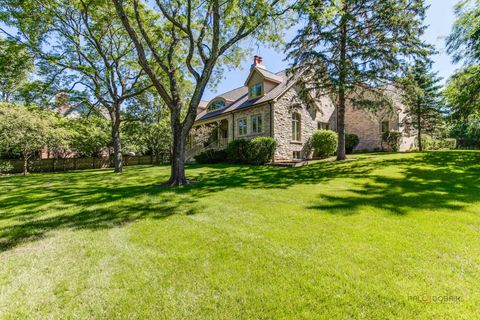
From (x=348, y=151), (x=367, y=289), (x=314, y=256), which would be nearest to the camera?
(x=367, y=289)

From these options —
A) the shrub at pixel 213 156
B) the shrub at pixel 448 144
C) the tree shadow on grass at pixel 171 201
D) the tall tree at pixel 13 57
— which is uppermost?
the tall tree at pixel 13 57

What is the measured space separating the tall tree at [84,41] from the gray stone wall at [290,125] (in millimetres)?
9878

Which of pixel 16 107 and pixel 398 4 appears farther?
pixel 16 107

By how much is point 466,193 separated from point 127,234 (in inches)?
311

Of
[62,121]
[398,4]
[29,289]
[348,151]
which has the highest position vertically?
[398,4]

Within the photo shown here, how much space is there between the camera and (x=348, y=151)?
64.8 feet

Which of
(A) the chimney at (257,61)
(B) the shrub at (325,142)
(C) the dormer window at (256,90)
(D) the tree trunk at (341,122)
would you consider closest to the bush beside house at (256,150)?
(B) the shrub at (325,142)

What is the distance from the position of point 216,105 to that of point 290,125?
9.67 metres

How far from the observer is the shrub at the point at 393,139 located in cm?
1920

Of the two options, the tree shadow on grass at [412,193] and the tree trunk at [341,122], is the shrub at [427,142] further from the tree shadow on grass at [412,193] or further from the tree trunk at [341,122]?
the tree shadow on grass at [412,193]

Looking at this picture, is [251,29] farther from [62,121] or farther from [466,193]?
[62,121]

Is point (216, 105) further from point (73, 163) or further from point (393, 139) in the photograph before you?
point (393, 139)

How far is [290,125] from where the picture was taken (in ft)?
56.7

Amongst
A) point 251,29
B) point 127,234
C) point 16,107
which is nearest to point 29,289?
point 127,234
